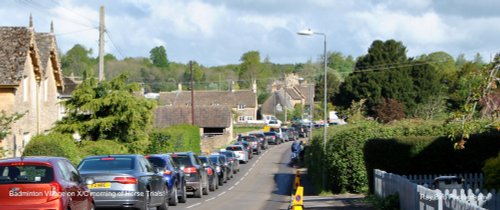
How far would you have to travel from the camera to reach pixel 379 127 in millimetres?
33031

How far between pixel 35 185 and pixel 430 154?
52.8ft

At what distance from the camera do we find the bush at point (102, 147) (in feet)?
117

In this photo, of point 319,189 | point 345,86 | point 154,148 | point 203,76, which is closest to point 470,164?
point 319,189

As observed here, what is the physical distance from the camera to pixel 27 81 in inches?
1542

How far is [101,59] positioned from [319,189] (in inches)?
428

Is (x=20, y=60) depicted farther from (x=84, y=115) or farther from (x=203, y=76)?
(x=203, y=76)

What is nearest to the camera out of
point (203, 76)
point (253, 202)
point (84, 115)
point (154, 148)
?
point (253, 202)

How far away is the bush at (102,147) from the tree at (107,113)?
104cm

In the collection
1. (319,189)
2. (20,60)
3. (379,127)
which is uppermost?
(20,60)

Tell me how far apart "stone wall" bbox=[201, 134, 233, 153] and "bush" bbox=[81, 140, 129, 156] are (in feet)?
102

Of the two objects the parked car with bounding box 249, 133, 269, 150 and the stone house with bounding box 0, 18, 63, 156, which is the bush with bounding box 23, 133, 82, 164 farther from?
the parked car with bounding box 249, 133, 269, 150

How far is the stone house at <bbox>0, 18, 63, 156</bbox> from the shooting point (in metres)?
36.1

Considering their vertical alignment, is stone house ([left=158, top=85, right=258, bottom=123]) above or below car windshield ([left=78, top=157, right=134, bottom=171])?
above

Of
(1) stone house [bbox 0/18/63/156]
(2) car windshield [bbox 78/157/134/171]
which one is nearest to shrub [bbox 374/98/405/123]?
(1) stone house [bbox 0/18/63/156]
